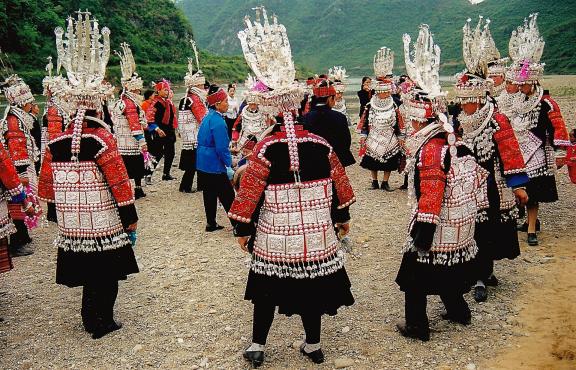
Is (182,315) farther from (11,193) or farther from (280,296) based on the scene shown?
(11,193)

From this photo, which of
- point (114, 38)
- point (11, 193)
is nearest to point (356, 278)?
point (11, 193)

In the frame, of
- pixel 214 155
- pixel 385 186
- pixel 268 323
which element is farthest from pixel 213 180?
pixel 268 323

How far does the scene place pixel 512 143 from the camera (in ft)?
15.2

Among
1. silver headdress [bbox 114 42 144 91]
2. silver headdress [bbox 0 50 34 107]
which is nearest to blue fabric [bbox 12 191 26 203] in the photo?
silver headdress [bbox 0 50 34 107]

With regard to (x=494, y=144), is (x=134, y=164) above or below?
below

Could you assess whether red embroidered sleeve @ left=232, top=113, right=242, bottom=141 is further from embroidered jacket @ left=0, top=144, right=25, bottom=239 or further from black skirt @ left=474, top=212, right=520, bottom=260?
black skirt @ left=474, top=212, right=520, bottom=260

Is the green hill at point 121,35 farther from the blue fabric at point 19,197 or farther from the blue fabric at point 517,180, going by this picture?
the blue fabric at point 517,180

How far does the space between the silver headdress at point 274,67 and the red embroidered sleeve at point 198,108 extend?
605 cm

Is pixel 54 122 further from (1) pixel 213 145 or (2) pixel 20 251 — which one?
(1) pixel 213 145

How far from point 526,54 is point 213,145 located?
4.20m

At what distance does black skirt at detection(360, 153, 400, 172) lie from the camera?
9.29m

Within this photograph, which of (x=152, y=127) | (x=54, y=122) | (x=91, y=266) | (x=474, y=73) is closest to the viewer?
(x=91, y=266)

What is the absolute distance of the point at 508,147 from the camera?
15.2 ft

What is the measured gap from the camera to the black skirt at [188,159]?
389 inches
